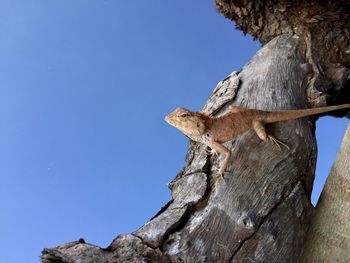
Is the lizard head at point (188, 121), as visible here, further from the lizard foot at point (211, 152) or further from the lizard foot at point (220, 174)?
the lizard foot at point (220, 174)

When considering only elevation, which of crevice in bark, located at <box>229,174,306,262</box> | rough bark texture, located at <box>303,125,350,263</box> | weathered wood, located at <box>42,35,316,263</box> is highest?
weathered wood, located at <box>42,35,316,263</box>

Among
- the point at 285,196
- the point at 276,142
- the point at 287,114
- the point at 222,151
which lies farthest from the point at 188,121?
the point at 285,196

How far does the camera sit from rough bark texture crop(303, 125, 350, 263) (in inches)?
136

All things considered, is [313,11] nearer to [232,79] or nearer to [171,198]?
[232,79]

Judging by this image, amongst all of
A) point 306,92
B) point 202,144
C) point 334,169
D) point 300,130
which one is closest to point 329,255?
point 334,169

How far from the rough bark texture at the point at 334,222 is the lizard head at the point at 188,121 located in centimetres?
103

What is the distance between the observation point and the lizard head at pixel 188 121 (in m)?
3.82

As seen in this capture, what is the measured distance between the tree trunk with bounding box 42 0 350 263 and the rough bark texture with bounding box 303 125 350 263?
79 mm

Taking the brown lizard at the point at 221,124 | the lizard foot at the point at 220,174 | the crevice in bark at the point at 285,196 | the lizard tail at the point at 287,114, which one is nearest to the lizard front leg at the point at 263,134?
the brown lizard at the point at 221,124

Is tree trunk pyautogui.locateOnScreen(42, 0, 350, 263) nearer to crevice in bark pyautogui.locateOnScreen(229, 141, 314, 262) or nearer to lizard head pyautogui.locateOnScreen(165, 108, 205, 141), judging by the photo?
crevice in bark pyautogui.locateOnScreen(229, 141, 314, 262)

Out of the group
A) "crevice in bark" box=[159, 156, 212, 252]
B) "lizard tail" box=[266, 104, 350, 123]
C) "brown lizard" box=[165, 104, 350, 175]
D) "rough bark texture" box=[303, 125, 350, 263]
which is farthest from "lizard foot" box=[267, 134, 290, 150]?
"crevice in bark" box=[159, 156, 212, 252]

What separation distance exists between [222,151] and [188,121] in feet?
1.17

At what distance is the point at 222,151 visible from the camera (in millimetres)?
3705

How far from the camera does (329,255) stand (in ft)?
11.4
